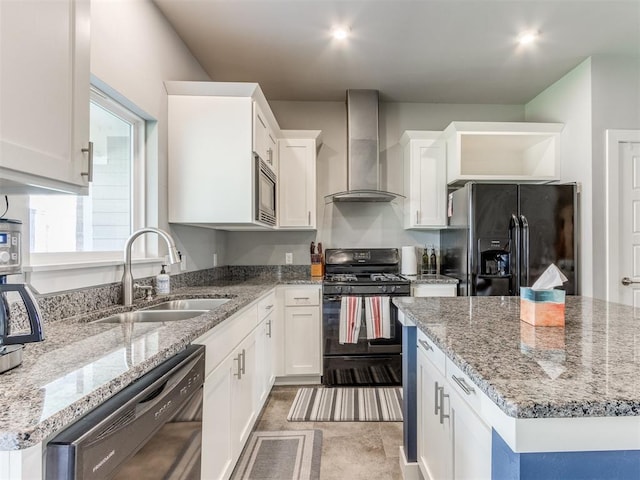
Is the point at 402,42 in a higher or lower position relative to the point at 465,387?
higher

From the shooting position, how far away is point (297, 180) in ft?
10.4

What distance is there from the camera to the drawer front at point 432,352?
4.03ft

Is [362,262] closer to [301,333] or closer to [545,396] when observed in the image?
[301,333]

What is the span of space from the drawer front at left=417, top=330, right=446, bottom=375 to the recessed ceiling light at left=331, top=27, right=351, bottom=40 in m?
2.06

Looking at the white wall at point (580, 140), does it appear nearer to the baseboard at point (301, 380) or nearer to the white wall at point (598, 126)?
the white wall at point (598, 126)

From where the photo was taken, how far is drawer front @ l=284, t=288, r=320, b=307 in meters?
2.90

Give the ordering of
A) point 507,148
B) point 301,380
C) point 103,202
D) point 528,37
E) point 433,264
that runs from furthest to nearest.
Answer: point 433,264, point 507,148, point 301,380, point 528,37, point 103,202

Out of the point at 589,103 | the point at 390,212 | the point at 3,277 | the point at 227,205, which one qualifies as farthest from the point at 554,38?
the point at 3,277

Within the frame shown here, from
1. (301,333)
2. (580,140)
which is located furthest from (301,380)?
(580,140)

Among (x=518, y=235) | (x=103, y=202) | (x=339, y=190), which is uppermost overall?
(x=339, y=190)

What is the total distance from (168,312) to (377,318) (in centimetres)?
169

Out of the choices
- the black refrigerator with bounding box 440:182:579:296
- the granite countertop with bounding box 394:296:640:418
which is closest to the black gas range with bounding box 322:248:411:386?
the black refrigerator with bounding box 440:182:579:296

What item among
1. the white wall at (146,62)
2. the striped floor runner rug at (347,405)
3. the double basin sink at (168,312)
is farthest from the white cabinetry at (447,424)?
the white wall at (146,62)

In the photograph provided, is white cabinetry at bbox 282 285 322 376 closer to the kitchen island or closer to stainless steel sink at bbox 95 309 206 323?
stainless steel sink at bbox 95 309 206 323
